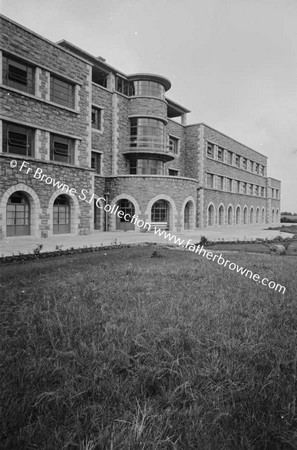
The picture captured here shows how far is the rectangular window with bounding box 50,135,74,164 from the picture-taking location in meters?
18.8

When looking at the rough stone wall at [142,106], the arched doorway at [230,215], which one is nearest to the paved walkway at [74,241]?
the rough stone wall at [142,106]

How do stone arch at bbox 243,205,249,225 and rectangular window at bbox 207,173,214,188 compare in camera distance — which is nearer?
rectangular window at bbox 207,173,214,188

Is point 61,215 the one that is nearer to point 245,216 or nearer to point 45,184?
point 45,184

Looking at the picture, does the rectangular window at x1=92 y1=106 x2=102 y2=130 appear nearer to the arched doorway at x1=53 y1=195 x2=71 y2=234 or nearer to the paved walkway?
the arched doorway at x1=53 y1=195 x2=71 y2=234

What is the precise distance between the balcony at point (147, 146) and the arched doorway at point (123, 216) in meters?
5.08

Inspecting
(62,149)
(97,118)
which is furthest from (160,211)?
(97,118)

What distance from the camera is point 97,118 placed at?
2536 cm

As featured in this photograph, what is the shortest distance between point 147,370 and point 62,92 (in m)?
20.6

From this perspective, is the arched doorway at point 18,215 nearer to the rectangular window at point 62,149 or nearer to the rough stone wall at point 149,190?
the rectangular window at point 62,149

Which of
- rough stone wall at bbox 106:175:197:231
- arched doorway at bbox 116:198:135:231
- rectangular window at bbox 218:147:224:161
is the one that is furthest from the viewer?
rectangular window at bbox 218:147:224:161

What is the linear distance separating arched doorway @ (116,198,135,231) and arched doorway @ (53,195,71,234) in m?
6.39

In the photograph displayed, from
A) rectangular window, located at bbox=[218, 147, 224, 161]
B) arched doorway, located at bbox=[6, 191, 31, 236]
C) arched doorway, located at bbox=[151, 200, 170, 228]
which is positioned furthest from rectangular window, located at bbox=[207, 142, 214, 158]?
arched doorway, located at bbox=[6, 191, 31, 236]

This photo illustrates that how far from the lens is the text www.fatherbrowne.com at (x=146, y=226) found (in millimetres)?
5922

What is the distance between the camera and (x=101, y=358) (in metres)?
2.53
